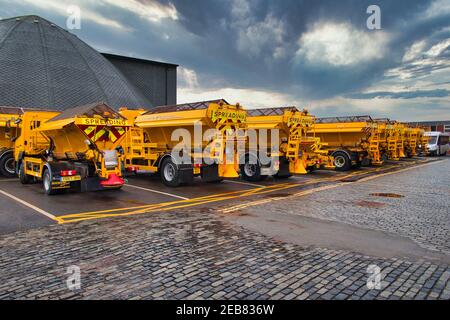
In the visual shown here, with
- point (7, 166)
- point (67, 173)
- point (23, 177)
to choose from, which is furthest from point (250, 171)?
point (7, 166)

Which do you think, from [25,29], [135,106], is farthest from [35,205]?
[25,29]

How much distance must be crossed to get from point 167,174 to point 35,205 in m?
4.74

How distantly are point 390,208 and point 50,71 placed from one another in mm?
33456

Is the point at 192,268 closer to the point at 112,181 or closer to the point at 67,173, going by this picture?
the point at 112,181

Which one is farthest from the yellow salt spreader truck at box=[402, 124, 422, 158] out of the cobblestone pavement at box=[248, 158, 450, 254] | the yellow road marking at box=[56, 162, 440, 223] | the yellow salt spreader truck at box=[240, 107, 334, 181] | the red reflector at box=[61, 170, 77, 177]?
the red reflector at box=[61, 170, 77, 177]

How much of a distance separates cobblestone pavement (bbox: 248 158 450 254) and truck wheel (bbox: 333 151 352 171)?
19.3ft

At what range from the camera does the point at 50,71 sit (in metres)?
32.5

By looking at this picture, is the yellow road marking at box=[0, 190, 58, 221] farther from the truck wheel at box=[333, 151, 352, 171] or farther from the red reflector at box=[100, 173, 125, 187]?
the truck wheel at box=[333, 151, 352, 171]

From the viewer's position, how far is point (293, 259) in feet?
15.6

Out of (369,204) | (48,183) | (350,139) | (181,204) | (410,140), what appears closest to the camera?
(181,204)

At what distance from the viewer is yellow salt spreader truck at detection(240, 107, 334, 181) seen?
13992mm

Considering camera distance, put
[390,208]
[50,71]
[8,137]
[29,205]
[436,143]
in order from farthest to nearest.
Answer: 1. [436,143]
2. [50,71]
3. [8,137]
4. [390,208]
5. [29,205]

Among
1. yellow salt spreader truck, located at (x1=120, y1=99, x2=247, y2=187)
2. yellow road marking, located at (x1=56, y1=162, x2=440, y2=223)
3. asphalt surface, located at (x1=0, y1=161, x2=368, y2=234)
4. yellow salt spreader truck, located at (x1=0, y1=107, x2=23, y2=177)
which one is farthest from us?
yellow salt spreader truck, located at (x1=0, y1=107, x2=23, y2=177)

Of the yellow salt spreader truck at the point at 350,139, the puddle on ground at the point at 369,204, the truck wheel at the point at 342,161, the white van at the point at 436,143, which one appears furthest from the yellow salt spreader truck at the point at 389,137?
the white van at the point at 436,143
